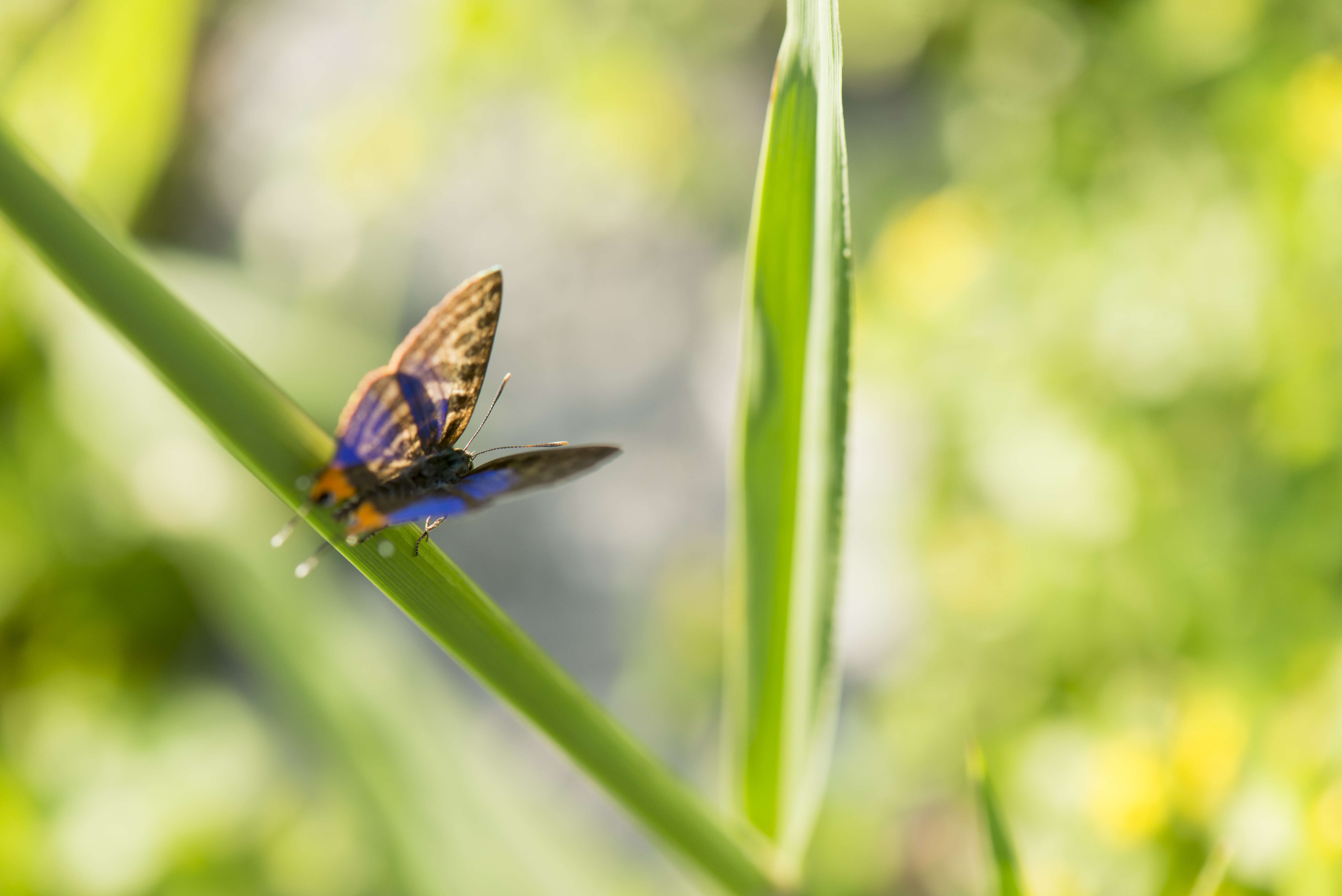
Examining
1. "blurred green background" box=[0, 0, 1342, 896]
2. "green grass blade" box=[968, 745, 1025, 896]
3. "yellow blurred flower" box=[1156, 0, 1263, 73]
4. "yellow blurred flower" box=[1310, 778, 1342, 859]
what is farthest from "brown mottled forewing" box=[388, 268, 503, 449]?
"yellow blurred flower" box=[1156, 0, 1263, 73]

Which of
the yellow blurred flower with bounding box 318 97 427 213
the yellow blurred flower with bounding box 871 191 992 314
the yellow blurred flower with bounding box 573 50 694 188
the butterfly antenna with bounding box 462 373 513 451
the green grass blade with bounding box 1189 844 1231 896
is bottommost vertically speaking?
the green grass blade with bounding box 1189 844 1231 896

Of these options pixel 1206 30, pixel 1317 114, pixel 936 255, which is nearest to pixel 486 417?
pixel 936 255

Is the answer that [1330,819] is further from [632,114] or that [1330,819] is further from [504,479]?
[632,114]

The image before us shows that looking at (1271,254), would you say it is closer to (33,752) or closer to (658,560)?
(658,560)

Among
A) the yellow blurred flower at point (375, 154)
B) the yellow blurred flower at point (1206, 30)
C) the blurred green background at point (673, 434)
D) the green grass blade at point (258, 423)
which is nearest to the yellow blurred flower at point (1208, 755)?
the blurred green background at point (673, 434)

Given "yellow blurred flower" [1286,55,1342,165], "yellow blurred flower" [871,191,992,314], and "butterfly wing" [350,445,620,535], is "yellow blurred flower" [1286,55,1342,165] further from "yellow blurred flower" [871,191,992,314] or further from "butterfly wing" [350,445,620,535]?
"butterfly wing" [350,445,620,535]

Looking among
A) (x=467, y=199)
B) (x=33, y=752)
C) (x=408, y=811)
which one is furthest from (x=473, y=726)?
(x=467, y=199)

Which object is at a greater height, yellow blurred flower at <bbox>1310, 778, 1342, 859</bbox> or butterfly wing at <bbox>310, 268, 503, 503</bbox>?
butterfly wing at <bbox>310, 268, 503, 503</bbox>

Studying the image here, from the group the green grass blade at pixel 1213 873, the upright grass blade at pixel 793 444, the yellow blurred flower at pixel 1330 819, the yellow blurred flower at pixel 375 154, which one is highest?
the yellow blurred flower at pixel 375 154

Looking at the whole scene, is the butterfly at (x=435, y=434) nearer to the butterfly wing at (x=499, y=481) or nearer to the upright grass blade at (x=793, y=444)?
the butterfly wing at (x=499, y=481)
